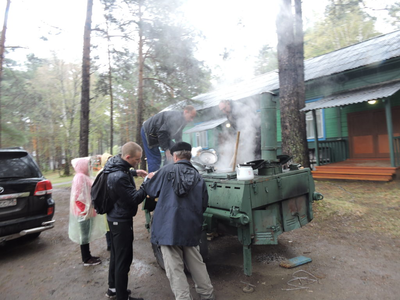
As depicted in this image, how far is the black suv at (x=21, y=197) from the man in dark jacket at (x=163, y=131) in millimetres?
1849

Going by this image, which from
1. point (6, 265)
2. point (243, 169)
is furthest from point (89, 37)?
point (243, 169)

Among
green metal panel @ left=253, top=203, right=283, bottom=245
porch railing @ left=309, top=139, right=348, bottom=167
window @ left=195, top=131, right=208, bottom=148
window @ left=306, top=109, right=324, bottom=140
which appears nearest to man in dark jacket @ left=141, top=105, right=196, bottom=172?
green metal panel @ left=253, top=203, right=283, bottom=245

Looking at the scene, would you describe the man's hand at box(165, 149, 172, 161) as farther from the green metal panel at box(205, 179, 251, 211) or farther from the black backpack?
the black backpack

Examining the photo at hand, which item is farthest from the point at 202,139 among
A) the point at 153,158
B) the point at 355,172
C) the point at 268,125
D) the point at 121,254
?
the point at 121,254

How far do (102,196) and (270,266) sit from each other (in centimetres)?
226

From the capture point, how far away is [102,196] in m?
2.56

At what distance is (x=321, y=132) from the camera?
11.0 metres

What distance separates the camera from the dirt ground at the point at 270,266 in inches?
105

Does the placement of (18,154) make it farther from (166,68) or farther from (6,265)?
(166,68)

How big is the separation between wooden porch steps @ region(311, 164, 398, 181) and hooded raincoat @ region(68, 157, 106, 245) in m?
7.60

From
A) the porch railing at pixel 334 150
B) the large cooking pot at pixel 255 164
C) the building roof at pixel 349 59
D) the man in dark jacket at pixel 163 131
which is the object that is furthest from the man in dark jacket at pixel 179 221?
the porch railing at pixel 334 150

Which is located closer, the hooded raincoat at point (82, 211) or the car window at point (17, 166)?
the hooded raincoat at point (82, 211)

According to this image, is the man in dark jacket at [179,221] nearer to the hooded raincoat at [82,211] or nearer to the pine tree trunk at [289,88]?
the hooded raincoat at [82,211]

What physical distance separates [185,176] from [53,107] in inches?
1035
